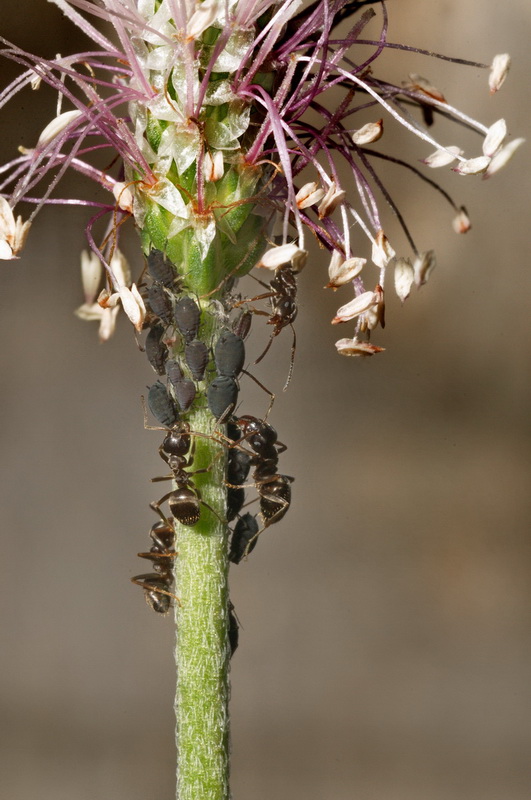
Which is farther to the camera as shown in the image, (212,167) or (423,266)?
(423,266)

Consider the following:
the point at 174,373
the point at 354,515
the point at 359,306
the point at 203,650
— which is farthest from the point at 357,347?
the point at 354,515

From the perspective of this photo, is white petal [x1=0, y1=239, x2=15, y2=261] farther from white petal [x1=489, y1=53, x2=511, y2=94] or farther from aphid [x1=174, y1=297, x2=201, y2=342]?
white petal [x1=489, y1=53, x2=511, y2=94]

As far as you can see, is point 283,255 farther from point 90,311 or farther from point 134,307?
point 90,311

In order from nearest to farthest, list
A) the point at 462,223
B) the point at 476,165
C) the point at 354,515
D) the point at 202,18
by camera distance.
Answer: the point at 202,18 → the point at 476,165 → the point at 462,223 → the point at 354,515

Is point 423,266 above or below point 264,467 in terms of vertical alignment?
above

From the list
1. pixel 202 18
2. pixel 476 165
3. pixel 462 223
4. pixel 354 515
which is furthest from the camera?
pixel 354 515

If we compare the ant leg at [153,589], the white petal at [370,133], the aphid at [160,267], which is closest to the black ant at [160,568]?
the ant leg at [153,589]

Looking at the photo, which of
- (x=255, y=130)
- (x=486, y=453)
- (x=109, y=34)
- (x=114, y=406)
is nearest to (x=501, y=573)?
(x=486, y=453)

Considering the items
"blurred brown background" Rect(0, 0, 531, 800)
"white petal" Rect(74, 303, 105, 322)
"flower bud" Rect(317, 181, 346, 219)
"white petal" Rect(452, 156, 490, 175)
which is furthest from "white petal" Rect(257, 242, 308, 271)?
"blurred brown background" Rect(0, 0, 531, 800)
